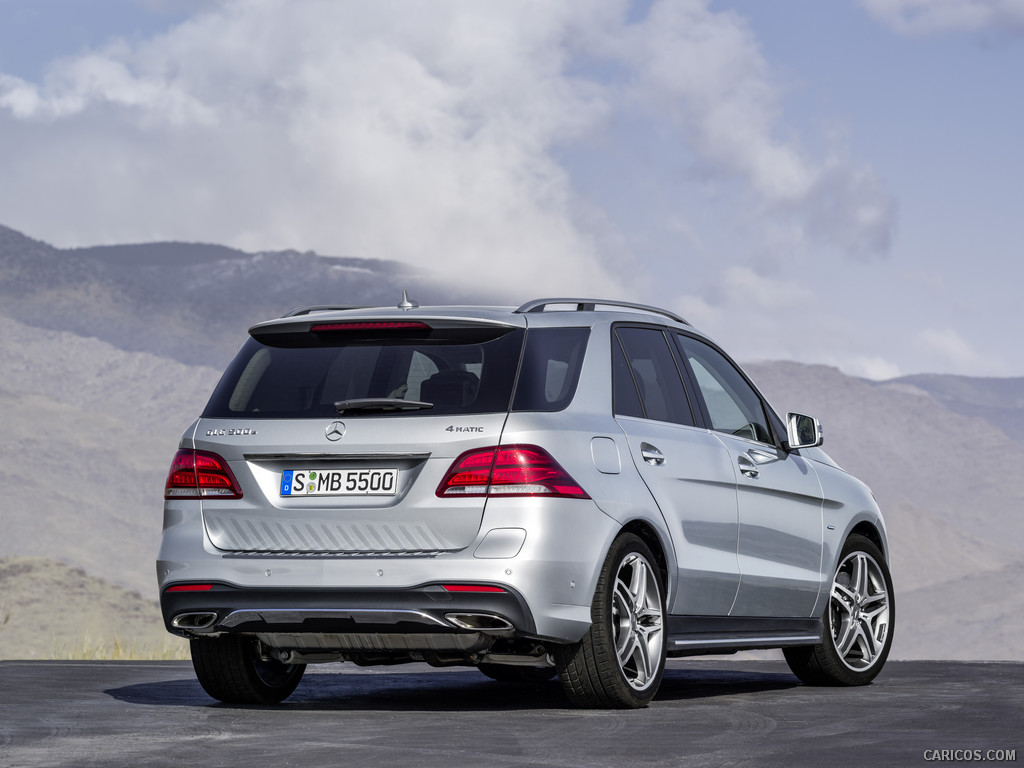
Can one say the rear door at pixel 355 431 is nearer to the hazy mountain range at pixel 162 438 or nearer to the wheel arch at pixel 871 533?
the wheel arch at pixel 871 533

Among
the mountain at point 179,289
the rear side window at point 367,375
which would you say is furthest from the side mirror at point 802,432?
the mountain at point 179,289

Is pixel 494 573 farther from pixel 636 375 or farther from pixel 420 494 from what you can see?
pixel 636 375

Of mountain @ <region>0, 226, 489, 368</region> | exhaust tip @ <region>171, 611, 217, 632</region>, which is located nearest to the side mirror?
exhaust tip @ <region>171, 611, 217, 632</region>

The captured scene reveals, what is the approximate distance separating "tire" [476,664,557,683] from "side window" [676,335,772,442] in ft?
6.57

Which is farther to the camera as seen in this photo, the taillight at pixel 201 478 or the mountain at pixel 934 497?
the mountain at pixel 934 497

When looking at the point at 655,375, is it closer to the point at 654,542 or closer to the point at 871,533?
the point at 654,542

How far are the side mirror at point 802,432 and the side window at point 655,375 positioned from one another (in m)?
1.01

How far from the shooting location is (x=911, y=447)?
13112 cm

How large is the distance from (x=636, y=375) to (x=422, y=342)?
1171mm

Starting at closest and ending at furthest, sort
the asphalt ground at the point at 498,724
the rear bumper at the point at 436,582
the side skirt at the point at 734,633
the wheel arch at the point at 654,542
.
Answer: the asphalt ground at the point at 498,724, the rear bumper at the point at 436,582, the wheel arch at the point at 654,542, the side skirt at the point at 734,633

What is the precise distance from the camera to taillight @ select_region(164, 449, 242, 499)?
26.4ft

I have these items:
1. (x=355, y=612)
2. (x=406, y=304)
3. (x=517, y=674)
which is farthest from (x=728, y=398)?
(x=355, y=612)

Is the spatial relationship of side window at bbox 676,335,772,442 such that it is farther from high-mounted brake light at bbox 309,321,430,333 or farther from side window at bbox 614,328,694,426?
high-mounted brake light at bbox 309,321,430,333

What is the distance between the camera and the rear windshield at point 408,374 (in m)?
7.91
